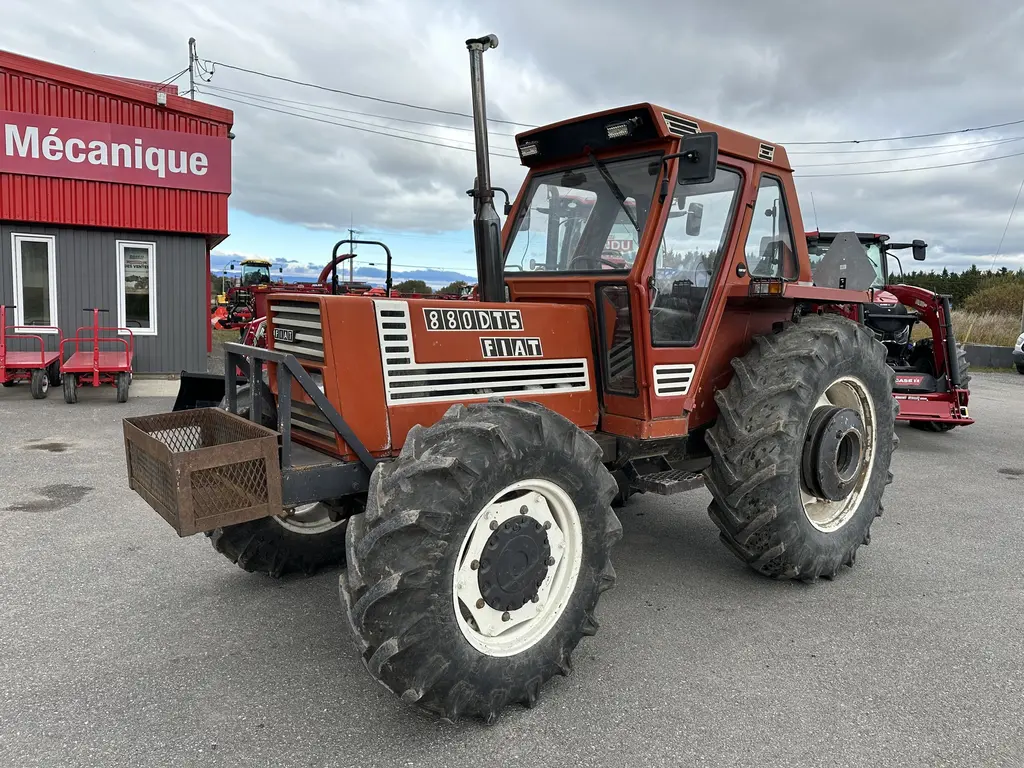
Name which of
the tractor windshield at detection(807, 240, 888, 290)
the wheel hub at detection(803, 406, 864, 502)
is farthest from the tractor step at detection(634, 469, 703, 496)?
the tractor windshield at detection(807, 240, 888, 290)

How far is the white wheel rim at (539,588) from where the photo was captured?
2.73m

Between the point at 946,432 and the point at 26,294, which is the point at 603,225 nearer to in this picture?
the point at 946,432

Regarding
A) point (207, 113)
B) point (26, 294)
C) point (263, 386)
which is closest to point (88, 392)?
point (26, 294)

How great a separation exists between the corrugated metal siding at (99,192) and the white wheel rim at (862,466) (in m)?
11.1

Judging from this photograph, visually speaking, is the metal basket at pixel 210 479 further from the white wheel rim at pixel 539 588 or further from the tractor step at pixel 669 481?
the tractor step at pixel 669 481

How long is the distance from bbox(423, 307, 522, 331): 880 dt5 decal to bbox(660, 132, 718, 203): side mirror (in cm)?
105

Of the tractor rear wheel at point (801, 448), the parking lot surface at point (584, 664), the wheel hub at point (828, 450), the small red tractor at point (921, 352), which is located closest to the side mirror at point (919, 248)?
the small red tractor at point (921, 352)

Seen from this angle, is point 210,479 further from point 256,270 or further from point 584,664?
point 256,270

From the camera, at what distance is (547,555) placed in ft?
9.59

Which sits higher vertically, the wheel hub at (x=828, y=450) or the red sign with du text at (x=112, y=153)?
the red sign with du text at (x=112, y=153)

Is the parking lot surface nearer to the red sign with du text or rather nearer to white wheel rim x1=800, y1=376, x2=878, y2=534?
white wheel rim x1=800, y1=376, x2=878, y2=534

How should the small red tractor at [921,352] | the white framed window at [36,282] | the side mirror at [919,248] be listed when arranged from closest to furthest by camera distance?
1. the small red tractor at [921,352]
2. the side mirror at [919,248]
3. the white framed window at [36,282]

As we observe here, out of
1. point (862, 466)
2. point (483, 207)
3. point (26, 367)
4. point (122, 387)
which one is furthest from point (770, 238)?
point (26, 367)

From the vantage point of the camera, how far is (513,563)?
2814mm
